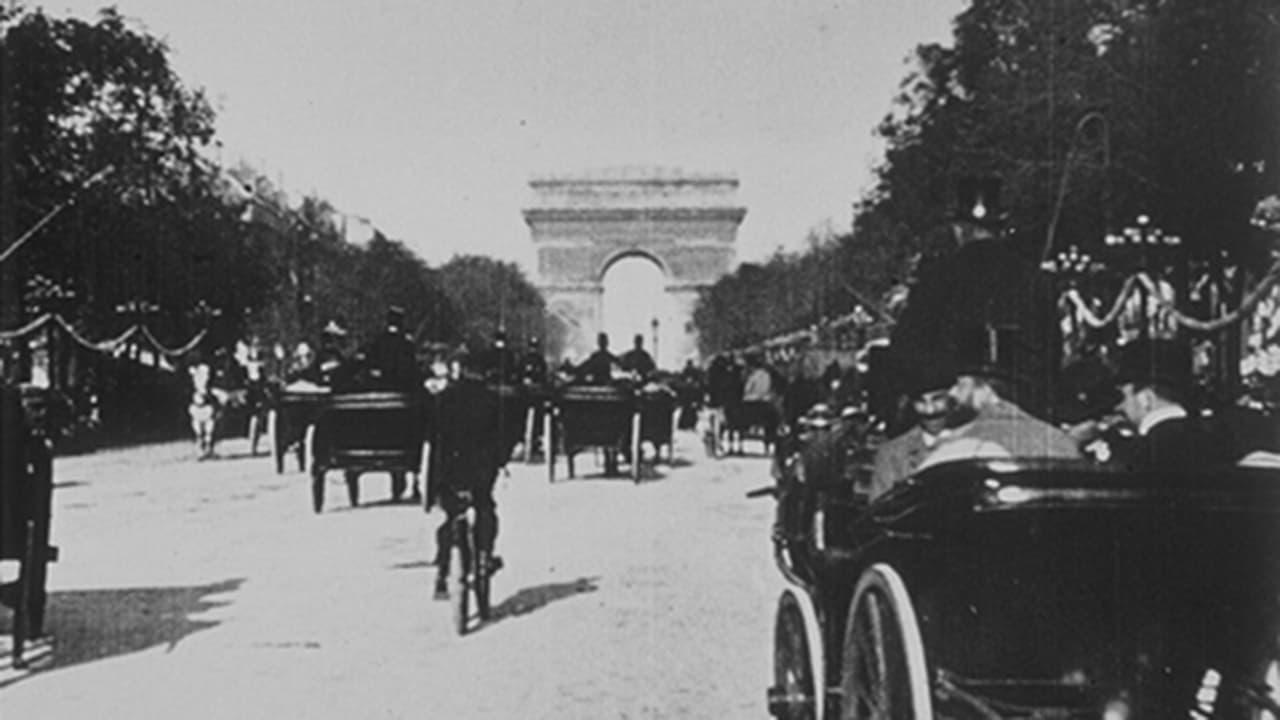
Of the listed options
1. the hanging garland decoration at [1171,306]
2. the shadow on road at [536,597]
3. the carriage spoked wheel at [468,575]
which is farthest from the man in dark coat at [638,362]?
the carriage spoked wheel at [468,575]

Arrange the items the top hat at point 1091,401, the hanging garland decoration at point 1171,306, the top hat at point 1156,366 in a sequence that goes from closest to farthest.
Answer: the top hat at point 1156,366, the top hat at point 1091,401, the hanging garland decoration at point 1171,306

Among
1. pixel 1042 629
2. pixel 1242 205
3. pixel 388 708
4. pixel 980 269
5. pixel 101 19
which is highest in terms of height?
pixel 101 19

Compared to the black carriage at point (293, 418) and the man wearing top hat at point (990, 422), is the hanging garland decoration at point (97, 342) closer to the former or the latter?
the black carriage at point (293, 418)

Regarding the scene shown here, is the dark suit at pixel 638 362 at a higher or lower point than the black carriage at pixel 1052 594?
higher

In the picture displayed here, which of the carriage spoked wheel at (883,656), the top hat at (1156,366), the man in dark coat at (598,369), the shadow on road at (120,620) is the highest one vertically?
the man in dark coat at (598,369)

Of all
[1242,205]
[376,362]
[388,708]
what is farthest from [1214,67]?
[388,708]

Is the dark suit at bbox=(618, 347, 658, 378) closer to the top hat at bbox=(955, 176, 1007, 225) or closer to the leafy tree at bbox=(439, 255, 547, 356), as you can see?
the top hat at bbox=(955, 176, 1007, 225)

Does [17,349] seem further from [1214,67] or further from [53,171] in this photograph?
[1214,67]
